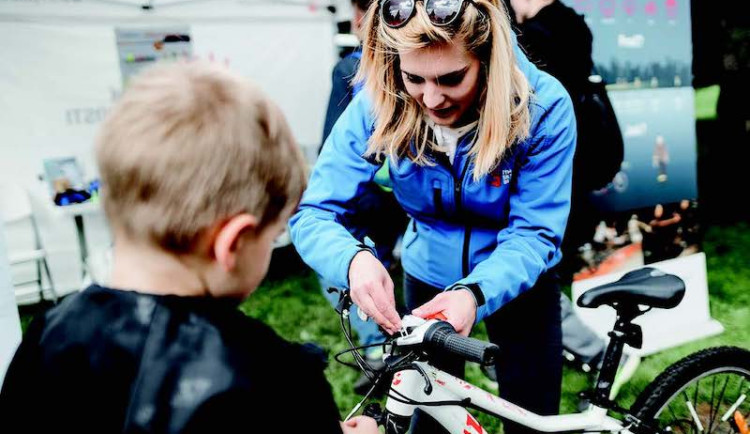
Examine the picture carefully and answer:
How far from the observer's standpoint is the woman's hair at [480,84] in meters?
1.65

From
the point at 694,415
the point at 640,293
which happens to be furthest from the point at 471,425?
the point at 694,415

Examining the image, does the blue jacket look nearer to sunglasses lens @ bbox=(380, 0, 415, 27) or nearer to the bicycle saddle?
the bicycle saddle

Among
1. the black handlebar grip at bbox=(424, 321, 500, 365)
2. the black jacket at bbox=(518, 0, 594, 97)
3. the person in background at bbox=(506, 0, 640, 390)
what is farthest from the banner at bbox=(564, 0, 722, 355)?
the black handlebar grip at bbox=(424, 321, 500, 365)

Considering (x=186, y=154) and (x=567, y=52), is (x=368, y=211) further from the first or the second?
(x=186, y=154)

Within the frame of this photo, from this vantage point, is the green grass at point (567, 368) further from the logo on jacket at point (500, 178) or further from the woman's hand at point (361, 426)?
the woman's hand at point (361, 426)

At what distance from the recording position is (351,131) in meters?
1.86

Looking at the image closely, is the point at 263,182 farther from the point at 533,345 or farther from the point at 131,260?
the point at 533,345

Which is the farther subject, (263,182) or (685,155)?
(685,155)

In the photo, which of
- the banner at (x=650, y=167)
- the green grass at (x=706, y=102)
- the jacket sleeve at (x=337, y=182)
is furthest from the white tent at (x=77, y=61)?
the green grass at (x=706, y=102)

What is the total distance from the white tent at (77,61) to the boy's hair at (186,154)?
4556 mm

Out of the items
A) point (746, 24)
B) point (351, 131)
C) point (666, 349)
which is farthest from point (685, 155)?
point (746, 24)

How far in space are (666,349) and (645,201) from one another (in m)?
0.99

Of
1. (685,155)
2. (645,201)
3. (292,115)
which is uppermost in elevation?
(292,115)

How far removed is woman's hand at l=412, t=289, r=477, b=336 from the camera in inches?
59.4
